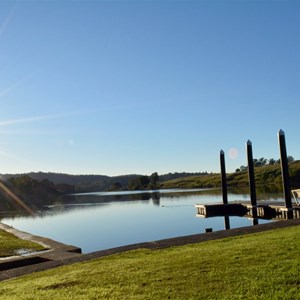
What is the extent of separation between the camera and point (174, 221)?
41.6 metres

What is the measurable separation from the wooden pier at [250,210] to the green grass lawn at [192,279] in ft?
74.7

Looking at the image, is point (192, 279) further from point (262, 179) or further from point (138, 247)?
point (262, 179)

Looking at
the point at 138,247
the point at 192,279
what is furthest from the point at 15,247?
the point at 192,279

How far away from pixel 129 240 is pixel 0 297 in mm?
22033

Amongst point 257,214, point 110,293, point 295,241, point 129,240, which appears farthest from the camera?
point 257,214

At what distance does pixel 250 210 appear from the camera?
134 feet

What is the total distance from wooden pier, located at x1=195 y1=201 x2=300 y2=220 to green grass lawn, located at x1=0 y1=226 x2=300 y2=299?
74.7 ft

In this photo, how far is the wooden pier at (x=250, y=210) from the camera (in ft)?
109

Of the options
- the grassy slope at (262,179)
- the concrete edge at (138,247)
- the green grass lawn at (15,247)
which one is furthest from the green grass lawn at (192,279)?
the grassy slope at (262,179)

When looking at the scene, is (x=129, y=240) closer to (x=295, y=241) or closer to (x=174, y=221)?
(x=174, y=221)

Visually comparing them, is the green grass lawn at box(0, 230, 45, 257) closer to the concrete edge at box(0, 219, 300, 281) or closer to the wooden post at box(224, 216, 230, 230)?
the concrete edge at box(0, 219, 300, 281)

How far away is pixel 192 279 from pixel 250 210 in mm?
34369

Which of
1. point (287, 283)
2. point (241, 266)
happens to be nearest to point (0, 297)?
point (241, 266)

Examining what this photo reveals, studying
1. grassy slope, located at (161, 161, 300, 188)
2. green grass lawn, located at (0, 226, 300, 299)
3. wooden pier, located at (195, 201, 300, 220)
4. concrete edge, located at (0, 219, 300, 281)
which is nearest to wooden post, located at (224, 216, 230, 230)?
wooden pier, located at (195, 201, 300, 220)
